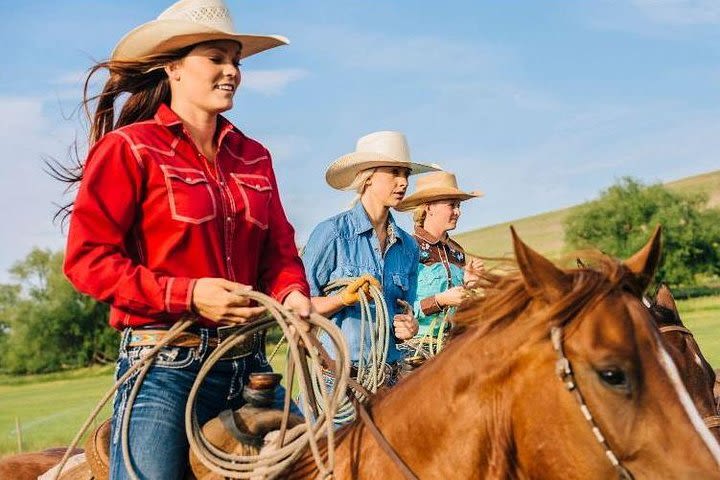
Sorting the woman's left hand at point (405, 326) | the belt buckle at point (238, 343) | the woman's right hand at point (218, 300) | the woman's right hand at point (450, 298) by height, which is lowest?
the woman's left hand at point (405, 326)

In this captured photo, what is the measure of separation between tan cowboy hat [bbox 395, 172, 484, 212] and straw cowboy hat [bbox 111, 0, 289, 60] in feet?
17.6

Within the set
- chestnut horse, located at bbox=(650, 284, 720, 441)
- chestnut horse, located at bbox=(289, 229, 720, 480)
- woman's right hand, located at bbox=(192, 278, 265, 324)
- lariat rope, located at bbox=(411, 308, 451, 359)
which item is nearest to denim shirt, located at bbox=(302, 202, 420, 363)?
lariat rope, located at bbox=(411, 308, 451, 359)

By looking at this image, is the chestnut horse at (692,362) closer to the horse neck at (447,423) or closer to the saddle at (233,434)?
the horse neck at (447,423)

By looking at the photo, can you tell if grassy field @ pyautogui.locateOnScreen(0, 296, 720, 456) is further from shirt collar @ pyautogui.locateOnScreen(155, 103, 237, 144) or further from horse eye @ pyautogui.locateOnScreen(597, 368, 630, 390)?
horse eye @ pyautogui.locateOnScreen(597, 368, 630, 390)

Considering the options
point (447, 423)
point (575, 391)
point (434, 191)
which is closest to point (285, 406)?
point (447, 423)

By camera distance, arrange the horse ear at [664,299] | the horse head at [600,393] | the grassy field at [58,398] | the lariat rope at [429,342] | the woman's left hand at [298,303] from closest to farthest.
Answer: the horse head at [600,393] → the woman's left hand at [298,303] → the horse ear at [664,299] → the lariat rope at [429,342] → the grassy field at [58,398]

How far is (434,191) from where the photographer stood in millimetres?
9414

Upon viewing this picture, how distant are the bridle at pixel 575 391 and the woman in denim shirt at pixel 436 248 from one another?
4305 millimetres

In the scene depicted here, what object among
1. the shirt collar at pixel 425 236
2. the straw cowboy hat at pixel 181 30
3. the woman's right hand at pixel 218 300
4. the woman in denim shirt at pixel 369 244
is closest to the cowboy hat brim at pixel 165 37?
the straw cowboy hat at pixel 181 30

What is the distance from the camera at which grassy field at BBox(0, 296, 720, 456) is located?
1132 inches

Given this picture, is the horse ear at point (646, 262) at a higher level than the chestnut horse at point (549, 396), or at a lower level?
higher

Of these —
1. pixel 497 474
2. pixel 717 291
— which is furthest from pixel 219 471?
pixel 717 291

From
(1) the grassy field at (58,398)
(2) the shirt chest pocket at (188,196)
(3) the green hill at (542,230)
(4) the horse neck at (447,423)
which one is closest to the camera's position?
(4) the horse neck at (447,423)

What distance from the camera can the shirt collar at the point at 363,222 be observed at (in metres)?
6.95
